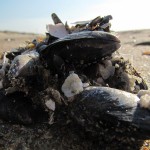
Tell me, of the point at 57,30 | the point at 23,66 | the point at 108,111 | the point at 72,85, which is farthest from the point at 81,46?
the point at 108,111

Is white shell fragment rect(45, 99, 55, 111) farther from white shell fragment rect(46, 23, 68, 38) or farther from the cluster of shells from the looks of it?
white shell fragment rect(46, 23, 68, 38)

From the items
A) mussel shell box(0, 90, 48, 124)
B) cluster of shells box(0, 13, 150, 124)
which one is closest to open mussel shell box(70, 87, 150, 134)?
cluster of shells box(0, 13, 150, 124)

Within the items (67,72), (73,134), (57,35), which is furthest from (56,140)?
(57,35)

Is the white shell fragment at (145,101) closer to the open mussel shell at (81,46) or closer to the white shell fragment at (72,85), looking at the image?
the white shell fragment at (72,85)

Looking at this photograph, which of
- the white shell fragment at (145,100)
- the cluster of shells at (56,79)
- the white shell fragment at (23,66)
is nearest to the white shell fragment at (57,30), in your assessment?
the cluster of shells at (56,79)

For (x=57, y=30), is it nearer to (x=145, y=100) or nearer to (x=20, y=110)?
(x=20, y=110)

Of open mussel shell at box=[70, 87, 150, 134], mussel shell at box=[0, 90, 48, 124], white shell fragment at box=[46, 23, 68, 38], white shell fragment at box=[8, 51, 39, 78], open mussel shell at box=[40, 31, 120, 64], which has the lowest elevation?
mussel shell at box=[0, 90, 48, 124]

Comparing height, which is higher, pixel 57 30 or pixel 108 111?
pixel 57 30
